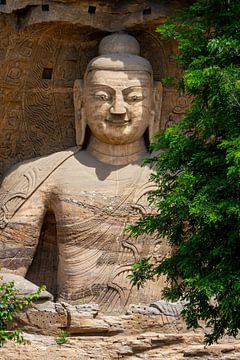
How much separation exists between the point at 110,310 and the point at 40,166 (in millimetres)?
1976

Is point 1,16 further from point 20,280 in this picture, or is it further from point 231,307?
point 231,307

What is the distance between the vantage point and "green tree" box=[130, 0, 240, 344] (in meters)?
13.2

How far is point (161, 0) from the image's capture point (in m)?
18.1

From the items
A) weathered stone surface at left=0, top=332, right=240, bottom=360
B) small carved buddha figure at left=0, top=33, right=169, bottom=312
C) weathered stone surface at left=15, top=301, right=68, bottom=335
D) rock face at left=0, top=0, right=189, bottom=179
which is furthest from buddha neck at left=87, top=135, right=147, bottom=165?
weathered stone surface at left=0, top=332, right=240, bottom=360

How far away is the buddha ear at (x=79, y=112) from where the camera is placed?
60.3ft

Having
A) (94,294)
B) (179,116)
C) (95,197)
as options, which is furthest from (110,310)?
(179,116)

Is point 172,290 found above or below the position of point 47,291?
above

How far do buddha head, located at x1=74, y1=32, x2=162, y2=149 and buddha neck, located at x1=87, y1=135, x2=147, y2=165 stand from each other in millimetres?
77

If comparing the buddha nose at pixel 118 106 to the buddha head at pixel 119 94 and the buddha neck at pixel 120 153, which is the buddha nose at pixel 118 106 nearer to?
the buddha head at pixel 119 94

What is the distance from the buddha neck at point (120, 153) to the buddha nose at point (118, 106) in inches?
22.2

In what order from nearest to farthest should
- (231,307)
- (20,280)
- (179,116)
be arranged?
(231,307)
(20,280)
(179,116)

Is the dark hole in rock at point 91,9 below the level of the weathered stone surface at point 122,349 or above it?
above

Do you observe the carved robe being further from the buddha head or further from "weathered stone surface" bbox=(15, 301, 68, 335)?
"weathered stone surface" bbox=(15, 301, 68, 335)

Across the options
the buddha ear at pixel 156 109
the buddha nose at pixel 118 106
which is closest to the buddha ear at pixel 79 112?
the buddha nose at pixel 118 106
